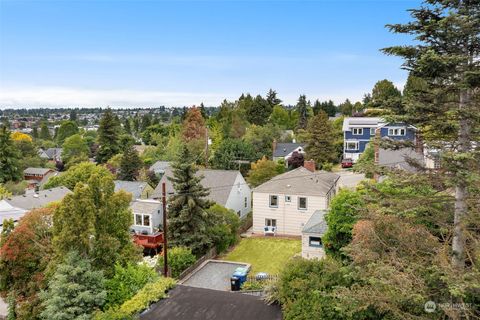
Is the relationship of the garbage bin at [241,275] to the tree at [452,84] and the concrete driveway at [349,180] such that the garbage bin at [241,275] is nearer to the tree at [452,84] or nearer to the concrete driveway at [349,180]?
the tree at [452,84]

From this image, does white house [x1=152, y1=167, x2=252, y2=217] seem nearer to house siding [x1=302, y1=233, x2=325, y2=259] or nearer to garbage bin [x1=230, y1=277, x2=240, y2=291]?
house siding [x1=302, y1=233, x2=325, y2=259]

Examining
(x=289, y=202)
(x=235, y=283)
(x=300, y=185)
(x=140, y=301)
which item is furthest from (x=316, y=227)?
(x=140, y=301)

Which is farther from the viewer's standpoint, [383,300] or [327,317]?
[327,317]

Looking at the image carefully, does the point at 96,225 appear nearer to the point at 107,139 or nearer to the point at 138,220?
the point at 138,220

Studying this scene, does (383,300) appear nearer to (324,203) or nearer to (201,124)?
(324,203)

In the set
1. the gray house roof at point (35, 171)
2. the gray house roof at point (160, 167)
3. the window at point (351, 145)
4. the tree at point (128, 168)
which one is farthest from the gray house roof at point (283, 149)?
the gray house roof at point (35, 171)

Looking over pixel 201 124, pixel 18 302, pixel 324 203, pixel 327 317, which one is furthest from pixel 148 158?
pixel 327 317

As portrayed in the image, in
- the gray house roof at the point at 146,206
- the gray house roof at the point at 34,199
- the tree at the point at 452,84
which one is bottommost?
the gray house roof at the point at 34,199
